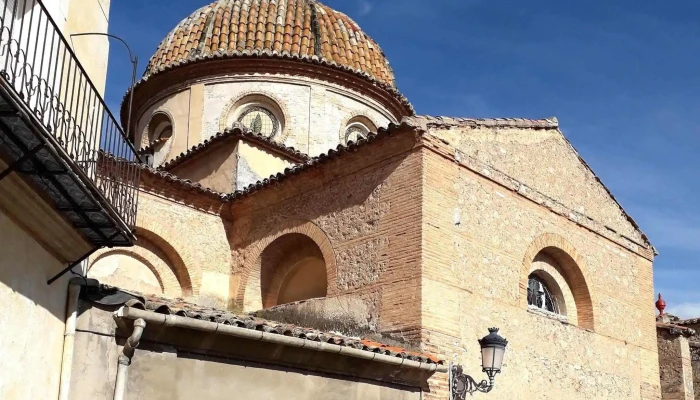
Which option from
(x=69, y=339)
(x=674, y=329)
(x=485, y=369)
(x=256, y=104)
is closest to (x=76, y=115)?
(x=69, y=339)

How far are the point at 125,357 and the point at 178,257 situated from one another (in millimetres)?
6044

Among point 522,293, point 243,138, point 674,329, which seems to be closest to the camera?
point 522,293

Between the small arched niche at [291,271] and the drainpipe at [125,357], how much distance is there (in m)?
5.73

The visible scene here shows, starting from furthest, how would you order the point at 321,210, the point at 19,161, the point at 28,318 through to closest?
the point at 321,210 → the point at 28,318 → the point at 19,161

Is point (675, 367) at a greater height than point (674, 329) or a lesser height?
lesser

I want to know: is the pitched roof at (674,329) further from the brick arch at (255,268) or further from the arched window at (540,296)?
the brick arch at (255,268)

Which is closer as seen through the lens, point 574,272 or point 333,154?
point 333,154

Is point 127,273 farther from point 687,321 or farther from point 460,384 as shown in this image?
point 687,321

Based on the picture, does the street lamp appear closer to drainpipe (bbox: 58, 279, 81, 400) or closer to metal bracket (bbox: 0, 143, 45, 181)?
drainpipe (bbox: 58, 279, 81, 400)

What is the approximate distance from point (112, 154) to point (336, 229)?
17.0 feet

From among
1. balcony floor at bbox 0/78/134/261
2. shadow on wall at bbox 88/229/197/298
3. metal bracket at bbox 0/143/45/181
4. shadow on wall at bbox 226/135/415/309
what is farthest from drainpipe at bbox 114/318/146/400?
shadow on wall at bbox 88/229/197/298

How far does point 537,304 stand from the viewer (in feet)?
41.8

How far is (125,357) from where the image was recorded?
6.84 meters

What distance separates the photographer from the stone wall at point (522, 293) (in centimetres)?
1043
